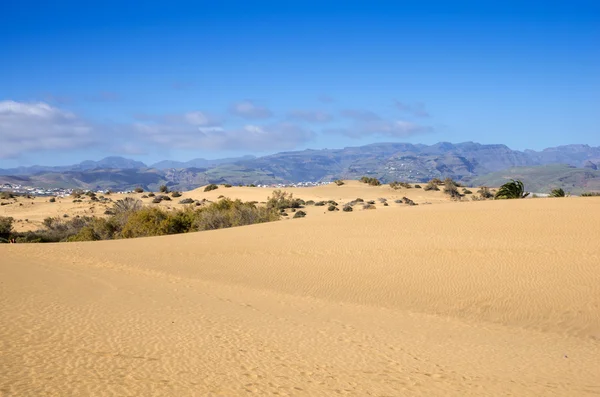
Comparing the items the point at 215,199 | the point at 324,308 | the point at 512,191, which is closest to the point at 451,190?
the point at 512,191

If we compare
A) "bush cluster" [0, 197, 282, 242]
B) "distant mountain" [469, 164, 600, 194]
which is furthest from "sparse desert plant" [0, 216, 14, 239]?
"distant mountain" [469, 164, 600, 194]

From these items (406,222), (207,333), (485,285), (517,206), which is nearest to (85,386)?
(207,333)

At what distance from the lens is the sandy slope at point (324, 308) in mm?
7496

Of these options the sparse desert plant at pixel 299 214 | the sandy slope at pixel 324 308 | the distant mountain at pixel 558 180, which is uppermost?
the distant mountain at pixel 558 180

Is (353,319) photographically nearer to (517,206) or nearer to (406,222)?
(406,222)

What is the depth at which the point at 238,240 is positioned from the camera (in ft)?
69.7

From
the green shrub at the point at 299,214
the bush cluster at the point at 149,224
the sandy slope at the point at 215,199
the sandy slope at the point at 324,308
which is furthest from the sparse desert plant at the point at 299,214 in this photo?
the sandy slope at the point at 324,308

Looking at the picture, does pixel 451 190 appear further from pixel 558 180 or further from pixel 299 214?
pixel 558 180

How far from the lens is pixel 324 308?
13.2 meters

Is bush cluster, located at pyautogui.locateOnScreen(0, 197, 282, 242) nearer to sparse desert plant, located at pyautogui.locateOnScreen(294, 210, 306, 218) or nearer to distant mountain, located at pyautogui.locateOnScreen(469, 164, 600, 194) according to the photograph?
sparse desert plant, located at pyautogui.locateOnScreen(294, 210, 306, 218)

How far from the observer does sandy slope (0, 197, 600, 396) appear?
7.50 metres

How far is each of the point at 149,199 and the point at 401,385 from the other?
46.3 m

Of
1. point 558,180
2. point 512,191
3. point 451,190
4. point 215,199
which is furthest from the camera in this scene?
point 558,180

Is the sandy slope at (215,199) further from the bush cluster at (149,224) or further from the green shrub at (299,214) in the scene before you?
the bush cluster at (149,224)
